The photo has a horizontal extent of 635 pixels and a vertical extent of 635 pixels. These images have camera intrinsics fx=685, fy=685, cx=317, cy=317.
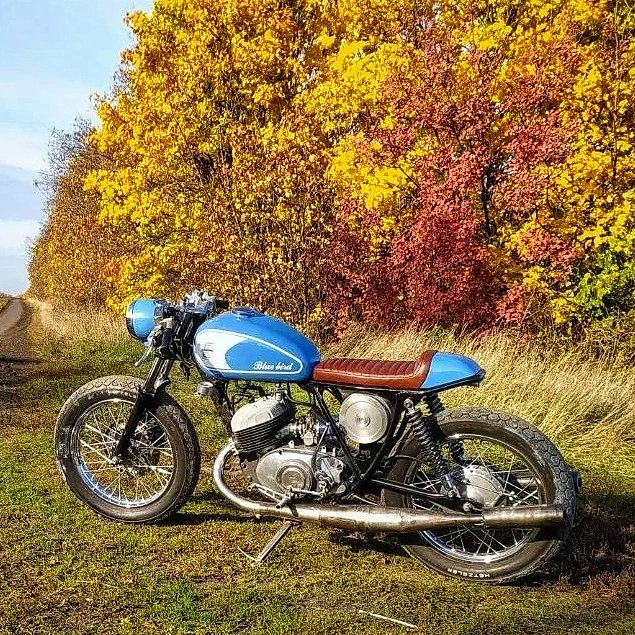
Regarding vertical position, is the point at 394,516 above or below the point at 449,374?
below

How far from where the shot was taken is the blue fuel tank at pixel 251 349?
3.82 meters

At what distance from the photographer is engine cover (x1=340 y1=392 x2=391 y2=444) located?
3771mm

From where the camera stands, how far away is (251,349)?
3.88 metres

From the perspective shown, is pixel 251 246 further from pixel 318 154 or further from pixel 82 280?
pixel 82 280

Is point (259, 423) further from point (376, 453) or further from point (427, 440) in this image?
point (427, 440)

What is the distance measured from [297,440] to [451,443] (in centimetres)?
88

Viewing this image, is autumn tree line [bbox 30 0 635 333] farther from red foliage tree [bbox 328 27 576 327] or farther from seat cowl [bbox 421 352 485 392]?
seat cowl [bbox 421 352 485 392]

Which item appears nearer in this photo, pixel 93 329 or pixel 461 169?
pixel 461 169

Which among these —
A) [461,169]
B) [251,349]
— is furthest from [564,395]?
[461,169]

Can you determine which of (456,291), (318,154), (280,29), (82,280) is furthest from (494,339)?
(82,280)

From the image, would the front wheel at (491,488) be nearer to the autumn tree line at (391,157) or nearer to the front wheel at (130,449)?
the front wheel at (130,449)

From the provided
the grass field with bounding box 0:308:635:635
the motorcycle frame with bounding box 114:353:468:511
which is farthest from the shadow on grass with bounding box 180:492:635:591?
the motorcycle frame with bounding box 114:353:468:511

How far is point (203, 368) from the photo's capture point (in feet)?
13.4

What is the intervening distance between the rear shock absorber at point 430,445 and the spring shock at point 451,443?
96 mm
